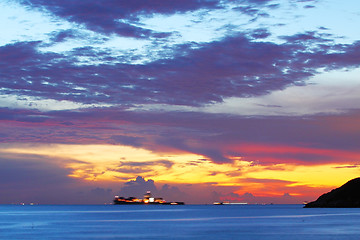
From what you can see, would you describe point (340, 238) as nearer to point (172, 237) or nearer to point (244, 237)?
point (244, 237)

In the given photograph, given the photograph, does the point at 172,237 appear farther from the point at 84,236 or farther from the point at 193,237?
the point at 84,236

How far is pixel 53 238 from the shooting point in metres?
95.4

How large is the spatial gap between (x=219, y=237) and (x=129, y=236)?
56.5 feet

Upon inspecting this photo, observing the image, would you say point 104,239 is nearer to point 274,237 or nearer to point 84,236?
point 84,236

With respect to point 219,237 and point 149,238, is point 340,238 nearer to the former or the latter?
point 219,237

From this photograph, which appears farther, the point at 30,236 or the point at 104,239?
the point at 30,236

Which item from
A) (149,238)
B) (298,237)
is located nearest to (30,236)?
(149,238)

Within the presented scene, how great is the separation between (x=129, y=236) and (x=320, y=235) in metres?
37.4

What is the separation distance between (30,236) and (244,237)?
140ft

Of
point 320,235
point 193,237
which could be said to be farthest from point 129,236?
point 320,235

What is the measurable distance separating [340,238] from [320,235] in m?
6.55

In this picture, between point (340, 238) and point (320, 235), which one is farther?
point (320, 235)

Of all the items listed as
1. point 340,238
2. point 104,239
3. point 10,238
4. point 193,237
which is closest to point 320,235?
point 340,238

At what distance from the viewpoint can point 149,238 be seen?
93500 mm
